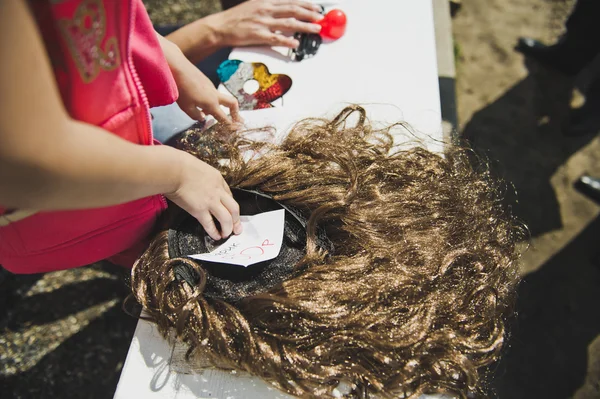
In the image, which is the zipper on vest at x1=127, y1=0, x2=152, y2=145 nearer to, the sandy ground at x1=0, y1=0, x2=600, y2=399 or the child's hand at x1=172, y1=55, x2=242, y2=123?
the child's hand at x1=172, y1=55, x2=242, y2=123

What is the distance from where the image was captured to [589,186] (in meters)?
1.79

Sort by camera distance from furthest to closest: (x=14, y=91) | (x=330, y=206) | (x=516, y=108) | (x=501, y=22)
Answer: (x=501, y=22)
(x=516, y=108)
(x=330, y=206)
(x=14, y=91)

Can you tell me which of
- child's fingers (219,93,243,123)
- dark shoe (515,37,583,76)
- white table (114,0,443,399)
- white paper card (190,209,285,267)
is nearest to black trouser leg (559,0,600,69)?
dark shoe (515,37,583,76)

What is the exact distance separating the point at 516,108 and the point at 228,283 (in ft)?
5.60

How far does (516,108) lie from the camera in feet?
6.48

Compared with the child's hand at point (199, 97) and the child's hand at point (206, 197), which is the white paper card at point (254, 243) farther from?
the child's hand at point (199, 97)

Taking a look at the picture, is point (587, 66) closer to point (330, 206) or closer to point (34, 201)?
point (330, 206)

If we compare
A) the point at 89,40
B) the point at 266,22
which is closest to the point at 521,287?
the point at 266,22

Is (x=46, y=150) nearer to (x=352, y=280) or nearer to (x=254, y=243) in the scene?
(x=254, y=243)

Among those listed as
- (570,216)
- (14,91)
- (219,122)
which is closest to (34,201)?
(14,91)

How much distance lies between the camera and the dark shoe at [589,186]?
70.1 inches

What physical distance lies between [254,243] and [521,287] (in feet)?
3.95

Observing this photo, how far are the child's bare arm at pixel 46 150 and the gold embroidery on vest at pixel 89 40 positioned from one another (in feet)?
0.24

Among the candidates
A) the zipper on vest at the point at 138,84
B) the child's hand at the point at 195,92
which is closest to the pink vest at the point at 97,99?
the zipper on vest at the point at 138,84
